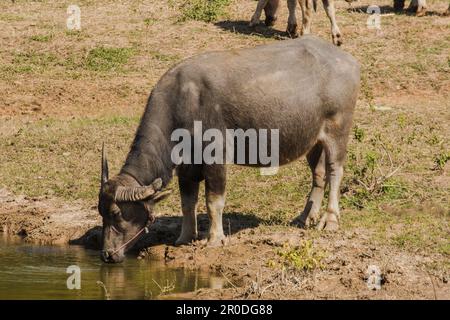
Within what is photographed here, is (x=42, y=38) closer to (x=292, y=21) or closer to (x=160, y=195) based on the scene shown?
(x=292, y=21)

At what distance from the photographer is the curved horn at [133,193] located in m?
10.3

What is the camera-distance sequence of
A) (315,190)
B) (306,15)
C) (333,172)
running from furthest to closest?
(306,15), (315,190), (333,172)

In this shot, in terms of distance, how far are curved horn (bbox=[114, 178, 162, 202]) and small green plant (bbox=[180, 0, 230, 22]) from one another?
1120 cm

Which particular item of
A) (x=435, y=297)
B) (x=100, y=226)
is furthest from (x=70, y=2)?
(x=435, y=297)

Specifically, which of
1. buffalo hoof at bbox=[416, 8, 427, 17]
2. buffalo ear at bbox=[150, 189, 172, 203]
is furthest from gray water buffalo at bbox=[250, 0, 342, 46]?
buffalo ear at bbox=[150, 189, 172, 203]

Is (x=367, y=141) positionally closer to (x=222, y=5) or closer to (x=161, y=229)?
(x=161, y=229)

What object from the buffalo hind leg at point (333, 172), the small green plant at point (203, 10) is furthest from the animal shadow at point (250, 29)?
the buffalo hind leg at point (333, 172)

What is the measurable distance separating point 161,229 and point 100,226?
715 millimetres

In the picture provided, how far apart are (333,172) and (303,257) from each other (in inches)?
90.6

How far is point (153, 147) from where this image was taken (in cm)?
1082

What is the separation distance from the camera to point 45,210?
1288 centimetres

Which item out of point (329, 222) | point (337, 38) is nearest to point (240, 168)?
point (329, 222)

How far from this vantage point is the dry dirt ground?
10289 mm

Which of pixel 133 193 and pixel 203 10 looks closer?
pixel 133 193
